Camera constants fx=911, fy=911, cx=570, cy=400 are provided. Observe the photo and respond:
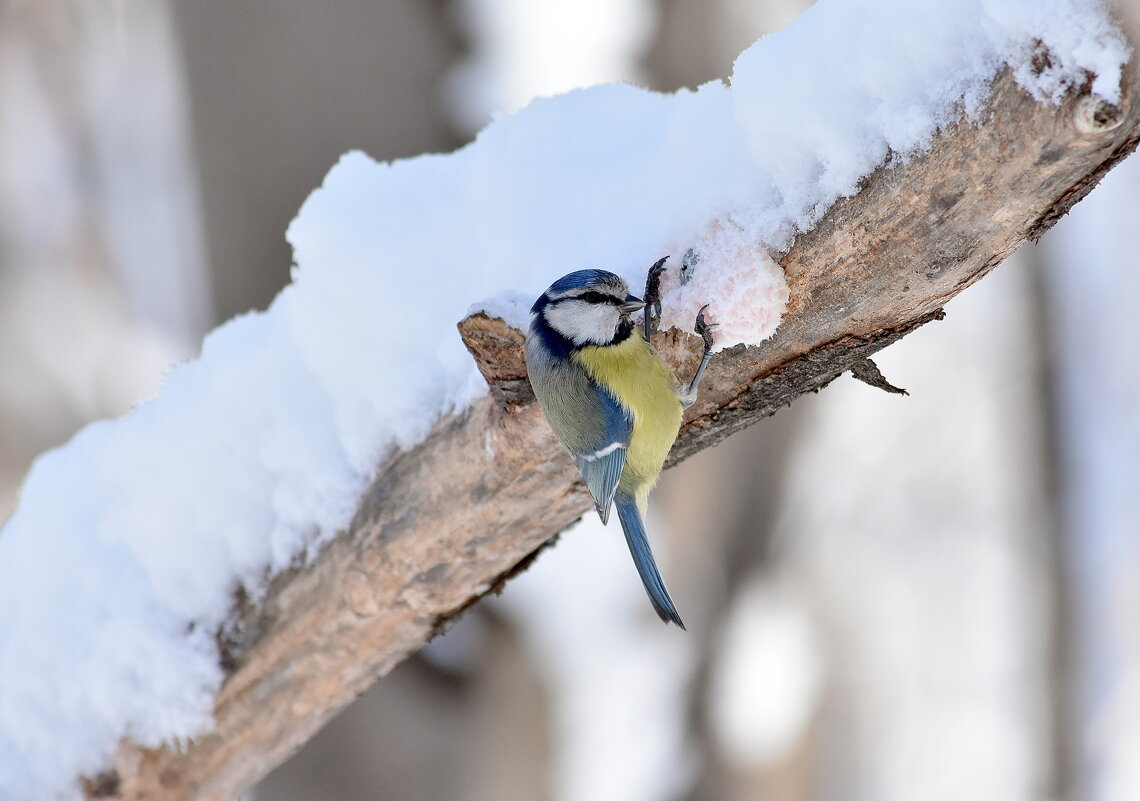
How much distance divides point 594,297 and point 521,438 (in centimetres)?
18

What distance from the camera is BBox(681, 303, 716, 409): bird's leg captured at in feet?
3.11

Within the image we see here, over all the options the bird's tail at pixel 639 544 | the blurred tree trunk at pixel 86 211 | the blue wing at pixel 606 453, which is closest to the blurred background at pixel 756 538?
the blurred tree trunk at pixel 86 211

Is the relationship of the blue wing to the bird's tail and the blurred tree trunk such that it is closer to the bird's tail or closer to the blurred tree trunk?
the bird's tail

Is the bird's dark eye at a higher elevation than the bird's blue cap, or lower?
lower

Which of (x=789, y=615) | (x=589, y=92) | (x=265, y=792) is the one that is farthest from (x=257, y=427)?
(x=789, y=615)

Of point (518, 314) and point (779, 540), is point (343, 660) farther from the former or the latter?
point (779, 540)

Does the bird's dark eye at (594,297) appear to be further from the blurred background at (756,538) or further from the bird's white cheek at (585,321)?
the blurred background at (756,538)

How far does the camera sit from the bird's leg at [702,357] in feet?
3.11

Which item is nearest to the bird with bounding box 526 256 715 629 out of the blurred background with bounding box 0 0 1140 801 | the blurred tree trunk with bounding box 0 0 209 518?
the blurred background with bounding box 0 0 1140 801

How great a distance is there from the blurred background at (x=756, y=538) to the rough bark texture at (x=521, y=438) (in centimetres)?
89

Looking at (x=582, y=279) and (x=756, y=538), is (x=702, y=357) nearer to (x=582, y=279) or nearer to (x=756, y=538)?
(x=582, y=279)

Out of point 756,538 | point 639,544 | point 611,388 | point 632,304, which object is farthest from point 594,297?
point 756,538

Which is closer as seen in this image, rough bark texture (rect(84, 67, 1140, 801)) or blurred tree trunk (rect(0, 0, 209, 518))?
rough bark texture (rect(84, 67, 1140, 801))

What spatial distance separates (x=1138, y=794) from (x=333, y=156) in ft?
11.4
